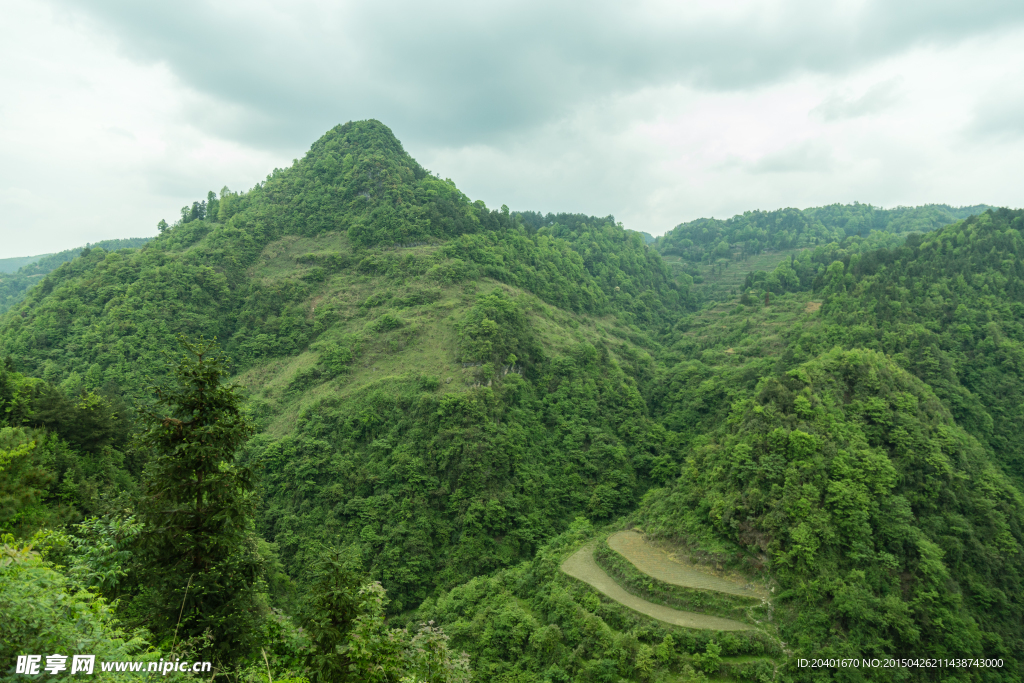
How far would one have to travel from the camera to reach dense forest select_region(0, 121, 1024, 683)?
36.0 feet

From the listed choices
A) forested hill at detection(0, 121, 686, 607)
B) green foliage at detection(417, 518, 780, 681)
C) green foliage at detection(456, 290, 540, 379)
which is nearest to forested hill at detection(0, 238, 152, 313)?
forested hill at detection(0, 121, 686, 607)

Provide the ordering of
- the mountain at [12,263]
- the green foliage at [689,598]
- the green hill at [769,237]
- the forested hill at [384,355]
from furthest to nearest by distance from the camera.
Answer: the mountain at [12,263], the green hill at [769,237], the forested hill at [384,355], the green foliage at [689,598]

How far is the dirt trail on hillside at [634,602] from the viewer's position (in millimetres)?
27000

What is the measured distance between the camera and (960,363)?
143 ft

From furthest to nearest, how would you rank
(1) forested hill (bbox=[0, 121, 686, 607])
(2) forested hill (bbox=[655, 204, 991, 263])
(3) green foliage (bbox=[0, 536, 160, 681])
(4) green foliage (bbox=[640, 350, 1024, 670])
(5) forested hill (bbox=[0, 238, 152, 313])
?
(2) forested hill (bbox=[655, 204, 991, 263]), (5) forested hill (bbox=[0, 238, 152, 313]), (1) forested hill (bbox=[0, 121, 686, 607]), (4) green foliage (bbox=[640, 350, 1024, 670]), (3) green foliage (bbox=[0, 536, 160, 681])

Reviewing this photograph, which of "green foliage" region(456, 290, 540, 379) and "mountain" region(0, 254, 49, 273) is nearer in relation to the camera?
"green foliage" region(456, 290, 540, 379)

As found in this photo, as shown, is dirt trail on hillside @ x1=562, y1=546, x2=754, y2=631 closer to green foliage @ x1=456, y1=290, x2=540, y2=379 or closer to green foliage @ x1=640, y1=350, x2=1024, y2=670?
green foliage @ x1=640, y1=350, x2=1024, y2=670

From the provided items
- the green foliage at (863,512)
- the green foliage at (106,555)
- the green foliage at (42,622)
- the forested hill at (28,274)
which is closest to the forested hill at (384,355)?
the green foliage at (106,555)

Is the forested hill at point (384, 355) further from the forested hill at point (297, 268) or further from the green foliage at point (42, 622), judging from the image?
the green foliage at point (42, 622)

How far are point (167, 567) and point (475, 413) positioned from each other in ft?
110

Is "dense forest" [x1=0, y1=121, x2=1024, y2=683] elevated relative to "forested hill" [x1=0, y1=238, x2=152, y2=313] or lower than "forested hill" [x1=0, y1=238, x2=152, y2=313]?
lower

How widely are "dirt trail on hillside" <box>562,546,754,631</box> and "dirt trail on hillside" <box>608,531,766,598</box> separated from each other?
5.43 ft

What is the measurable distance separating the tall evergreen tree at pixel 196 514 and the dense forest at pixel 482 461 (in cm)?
7

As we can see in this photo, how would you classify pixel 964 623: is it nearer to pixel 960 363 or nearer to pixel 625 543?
pixel 625 543
